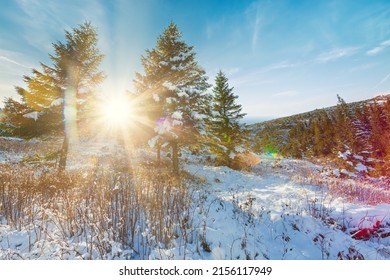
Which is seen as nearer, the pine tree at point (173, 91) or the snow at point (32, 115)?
the snow at point (32, 115)

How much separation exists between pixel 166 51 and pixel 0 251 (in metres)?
10.7

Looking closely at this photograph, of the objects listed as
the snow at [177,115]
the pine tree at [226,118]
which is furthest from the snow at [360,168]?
the snow at [177,115]

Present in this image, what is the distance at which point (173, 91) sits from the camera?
1076 cm

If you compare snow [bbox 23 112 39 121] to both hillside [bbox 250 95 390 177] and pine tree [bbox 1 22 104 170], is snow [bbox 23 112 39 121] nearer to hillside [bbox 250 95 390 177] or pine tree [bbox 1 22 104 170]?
pine tree [bbox 1 22 104 170]

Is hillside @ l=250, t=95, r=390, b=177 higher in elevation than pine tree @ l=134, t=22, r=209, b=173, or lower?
lower

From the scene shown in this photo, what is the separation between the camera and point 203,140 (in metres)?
11.7

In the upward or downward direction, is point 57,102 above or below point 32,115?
above

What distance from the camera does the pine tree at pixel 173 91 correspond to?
1058cm

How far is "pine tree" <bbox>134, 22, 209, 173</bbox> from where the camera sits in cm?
1058

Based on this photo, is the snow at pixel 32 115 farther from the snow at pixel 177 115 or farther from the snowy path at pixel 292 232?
the snowy path at pixel 292 232

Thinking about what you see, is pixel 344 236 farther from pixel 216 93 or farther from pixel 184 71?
pixel 216 93

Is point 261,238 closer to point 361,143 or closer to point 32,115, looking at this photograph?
point 32,115

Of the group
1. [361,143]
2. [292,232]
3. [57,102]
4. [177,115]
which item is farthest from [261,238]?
[361,143]

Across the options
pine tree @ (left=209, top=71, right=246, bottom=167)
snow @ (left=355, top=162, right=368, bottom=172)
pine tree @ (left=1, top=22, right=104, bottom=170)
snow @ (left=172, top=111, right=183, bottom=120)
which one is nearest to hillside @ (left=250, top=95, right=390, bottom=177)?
snow @ (left=355, top=162, right=368, bottom=172)
